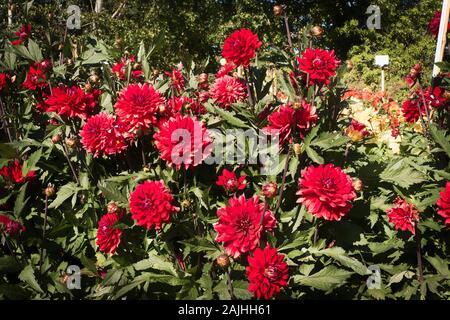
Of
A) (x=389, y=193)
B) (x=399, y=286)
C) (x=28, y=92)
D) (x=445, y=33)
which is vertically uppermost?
(x=445, y=33)

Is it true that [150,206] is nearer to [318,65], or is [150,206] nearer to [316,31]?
[318,65]

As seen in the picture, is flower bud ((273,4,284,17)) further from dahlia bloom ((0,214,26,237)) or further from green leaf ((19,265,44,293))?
green leaf ((19,265,44,293))

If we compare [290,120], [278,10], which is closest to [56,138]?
[290,120]

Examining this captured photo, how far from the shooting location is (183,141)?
1.43m

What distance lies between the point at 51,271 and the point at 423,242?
1.58m

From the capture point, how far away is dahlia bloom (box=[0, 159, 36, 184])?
177 centimetres

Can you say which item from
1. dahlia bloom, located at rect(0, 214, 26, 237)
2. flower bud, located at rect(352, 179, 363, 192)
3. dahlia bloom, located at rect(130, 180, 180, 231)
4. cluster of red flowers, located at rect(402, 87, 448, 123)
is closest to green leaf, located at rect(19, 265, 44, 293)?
dahlia bloom, located at rect(0, 214, 26, 237)

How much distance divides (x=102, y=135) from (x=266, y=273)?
82cm

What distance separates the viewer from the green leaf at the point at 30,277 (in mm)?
1528

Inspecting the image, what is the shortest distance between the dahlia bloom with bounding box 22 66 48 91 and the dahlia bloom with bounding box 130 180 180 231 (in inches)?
31.9

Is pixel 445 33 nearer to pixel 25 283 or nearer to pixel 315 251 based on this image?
pixel 315 251
